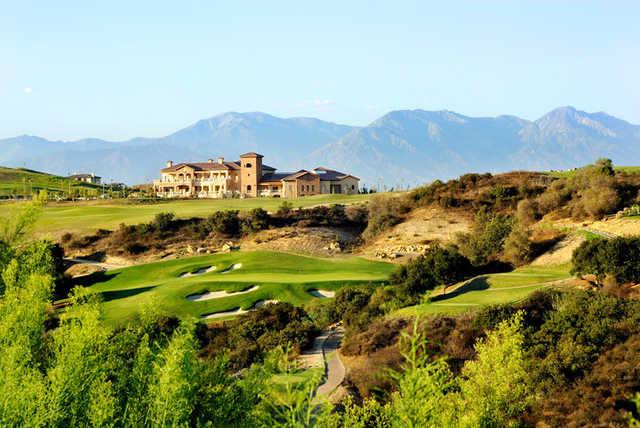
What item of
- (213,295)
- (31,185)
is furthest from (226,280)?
(31,185)

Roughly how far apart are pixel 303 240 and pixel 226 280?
1723cm

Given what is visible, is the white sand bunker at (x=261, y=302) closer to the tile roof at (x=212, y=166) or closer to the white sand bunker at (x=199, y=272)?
the white sand bunker at (x=199, y=272)

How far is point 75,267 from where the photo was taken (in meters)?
63.8

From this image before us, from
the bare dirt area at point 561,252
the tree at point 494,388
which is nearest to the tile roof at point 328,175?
the bare dirt area at point 561,252

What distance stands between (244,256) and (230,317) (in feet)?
60.8

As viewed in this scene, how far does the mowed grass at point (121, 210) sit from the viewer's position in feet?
262

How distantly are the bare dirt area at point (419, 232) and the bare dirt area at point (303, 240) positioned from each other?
315 centimetres

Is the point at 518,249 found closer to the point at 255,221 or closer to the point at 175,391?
the point at 175,391

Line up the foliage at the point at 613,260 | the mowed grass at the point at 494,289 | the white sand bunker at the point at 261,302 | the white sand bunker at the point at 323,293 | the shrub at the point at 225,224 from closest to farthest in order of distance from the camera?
1. the foliage at the point at 613,260
2. the mowed grass at the point at 494,289
3. the white sand bunker at the point at 261,302
4. the white sand bunker at the point at 323,293
5. the shrub at the point at 225,224

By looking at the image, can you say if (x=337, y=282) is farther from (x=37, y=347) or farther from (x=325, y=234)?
(x=37, y=347)

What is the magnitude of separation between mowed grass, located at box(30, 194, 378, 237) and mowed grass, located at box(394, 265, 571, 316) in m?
47.3

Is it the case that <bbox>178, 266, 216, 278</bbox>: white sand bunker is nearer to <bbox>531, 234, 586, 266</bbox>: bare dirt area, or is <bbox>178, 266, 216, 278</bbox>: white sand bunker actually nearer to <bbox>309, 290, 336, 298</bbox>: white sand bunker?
<bbox>309, 290, 336, 298</bbox>: white sand bunker

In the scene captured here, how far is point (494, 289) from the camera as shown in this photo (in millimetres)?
34938

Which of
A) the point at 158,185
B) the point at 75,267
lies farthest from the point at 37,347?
the point at 158,185
